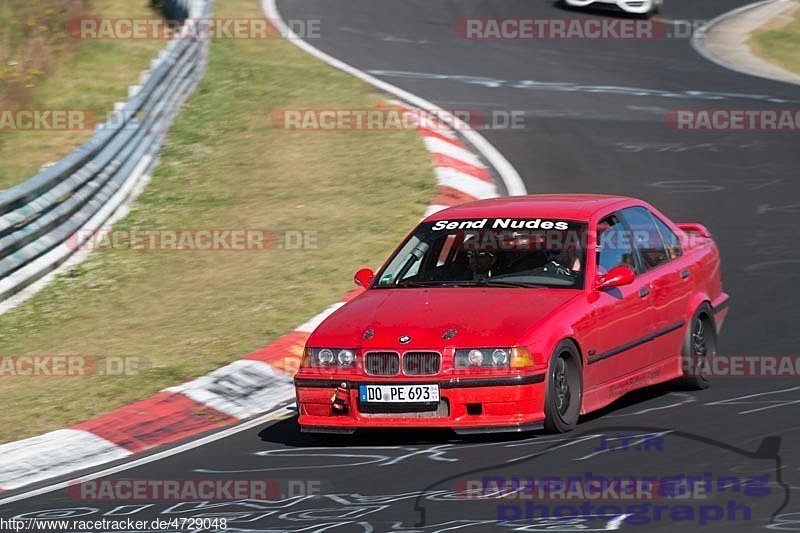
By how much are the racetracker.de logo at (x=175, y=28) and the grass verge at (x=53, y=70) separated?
250 mm

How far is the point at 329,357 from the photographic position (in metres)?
8.04

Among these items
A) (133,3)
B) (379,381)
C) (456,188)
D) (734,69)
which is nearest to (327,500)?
(379,381)

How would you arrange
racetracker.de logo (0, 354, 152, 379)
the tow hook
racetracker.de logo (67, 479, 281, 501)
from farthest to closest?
racetracker.de logo (0, 354, 152, 379) → the tow hook → racetracker.de logo (67, 479, 281, 501)

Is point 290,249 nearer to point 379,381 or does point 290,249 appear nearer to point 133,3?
point 379,381

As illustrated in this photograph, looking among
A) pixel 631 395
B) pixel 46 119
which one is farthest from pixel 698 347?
pixel 46 119

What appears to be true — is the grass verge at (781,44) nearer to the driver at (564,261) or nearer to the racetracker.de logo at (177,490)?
the driver at (564,261)

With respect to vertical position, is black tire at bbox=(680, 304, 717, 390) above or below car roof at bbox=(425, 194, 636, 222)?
below

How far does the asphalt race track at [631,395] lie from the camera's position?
20.9ft

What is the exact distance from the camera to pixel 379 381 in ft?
25.7

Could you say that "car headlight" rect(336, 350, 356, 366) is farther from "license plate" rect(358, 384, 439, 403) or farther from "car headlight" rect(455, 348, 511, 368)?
"car headlight" rect(455, 348, 511, 368)

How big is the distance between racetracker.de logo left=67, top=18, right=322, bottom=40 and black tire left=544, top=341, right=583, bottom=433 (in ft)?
51.5

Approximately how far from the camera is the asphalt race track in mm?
6359

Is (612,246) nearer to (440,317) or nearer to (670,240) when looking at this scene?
(670,240)

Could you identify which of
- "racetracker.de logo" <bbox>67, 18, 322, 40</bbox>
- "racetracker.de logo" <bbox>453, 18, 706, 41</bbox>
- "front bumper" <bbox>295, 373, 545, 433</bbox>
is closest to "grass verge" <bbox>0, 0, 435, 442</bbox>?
"front bumper" <bbox>295, 373, 545, 433</bbox>
